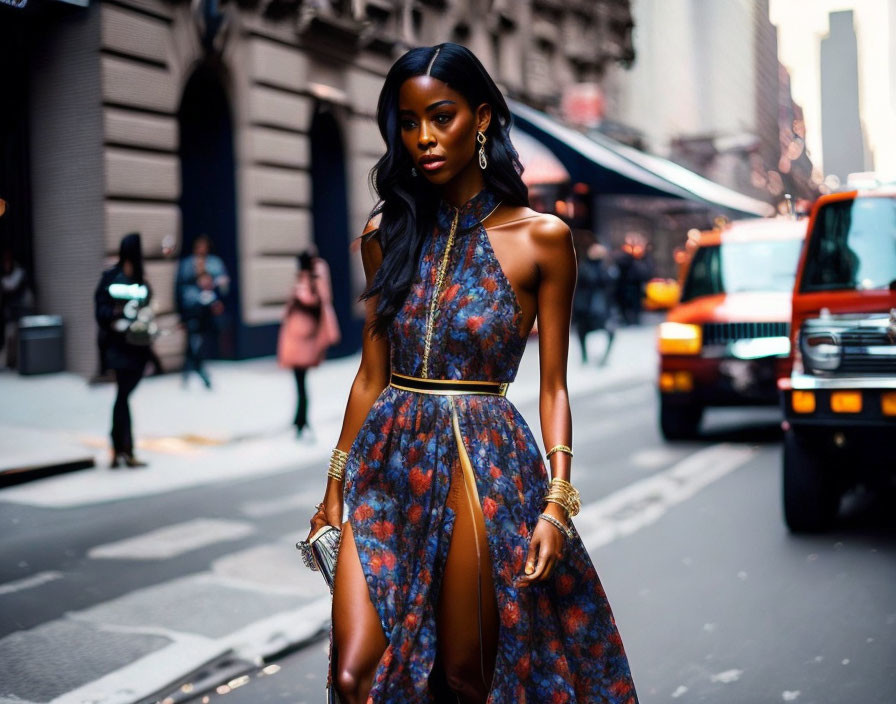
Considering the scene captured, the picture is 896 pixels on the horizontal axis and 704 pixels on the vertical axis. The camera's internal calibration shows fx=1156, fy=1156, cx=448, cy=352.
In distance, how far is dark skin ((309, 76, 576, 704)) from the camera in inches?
102

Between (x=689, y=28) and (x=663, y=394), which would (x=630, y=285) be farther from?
(x=689, y=28)

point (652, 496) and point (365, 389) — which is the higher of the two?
point (365, 389)

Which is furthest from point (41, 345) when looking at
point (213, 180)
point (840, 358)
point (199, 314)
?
point (840, 358)

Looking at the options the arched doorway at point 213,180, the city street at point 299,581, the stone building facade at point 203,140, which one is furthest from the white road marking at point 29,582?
the arched doorway at point 213,180

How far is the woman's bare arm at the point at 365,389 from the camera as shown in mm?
2711

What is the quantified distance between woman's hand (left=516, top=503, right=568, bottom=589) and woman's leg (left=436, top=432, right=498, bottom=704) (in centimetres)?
9

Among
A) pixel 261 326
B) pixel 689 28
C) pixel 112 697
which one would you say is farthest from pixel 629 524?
pixel 689 28

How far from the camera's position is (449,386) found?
2.59m

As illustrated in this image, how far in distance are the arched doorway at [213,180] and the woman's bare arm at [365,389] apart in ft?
45.7

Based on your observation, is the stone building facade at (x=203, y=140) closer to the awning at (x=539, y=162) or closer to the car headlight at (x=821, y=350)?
the awning at (x=539, y=162)

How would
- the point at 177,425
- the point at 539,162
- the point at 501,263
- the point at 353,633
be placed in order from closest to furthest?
the point at 353,633 < the point at 501,263 < the point at 177,425 < the point at 539,162

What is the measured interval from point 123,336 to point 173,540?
291 cm

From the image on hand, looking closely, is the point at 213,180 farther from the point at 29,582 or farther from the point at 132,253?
the point at 29,582

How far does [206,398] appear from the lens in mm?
13398
